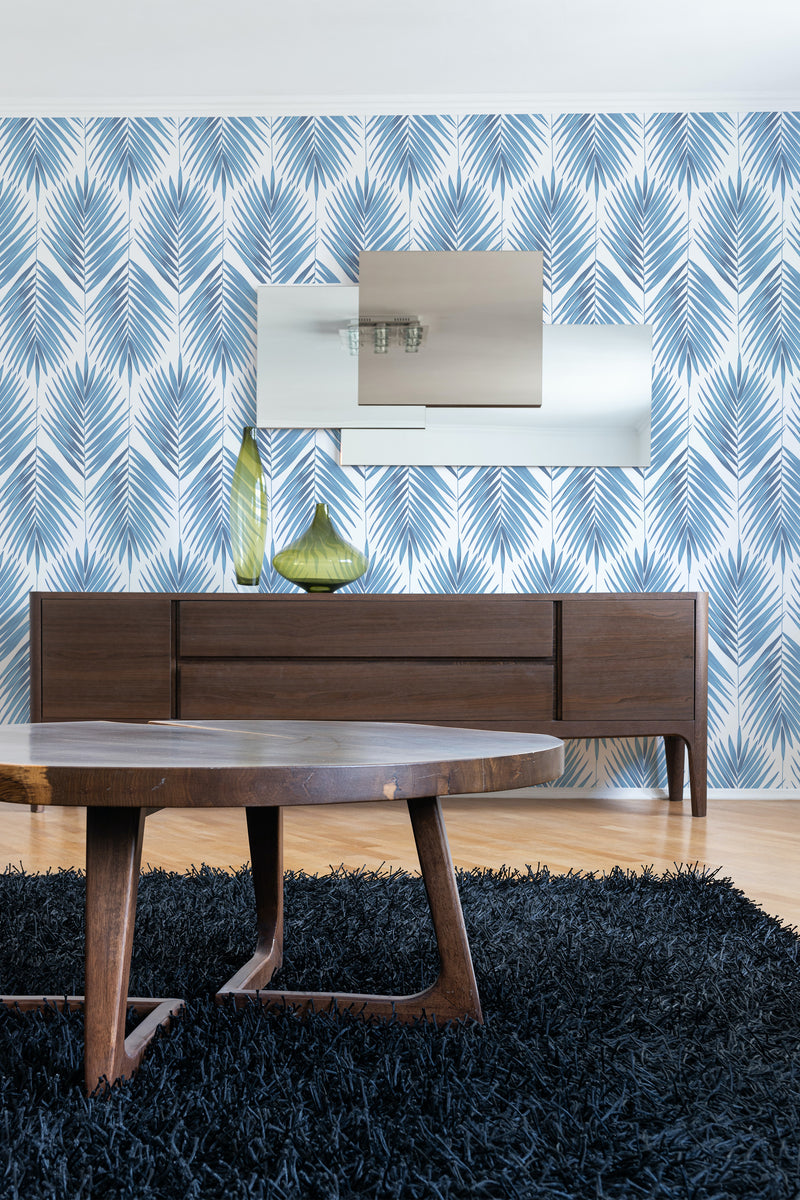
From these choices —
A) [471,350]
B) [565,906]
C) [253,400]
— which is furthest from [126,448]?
[565,906]

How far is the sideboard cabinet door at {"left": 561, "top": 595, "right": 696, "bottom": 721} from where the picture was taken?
3.09 metres

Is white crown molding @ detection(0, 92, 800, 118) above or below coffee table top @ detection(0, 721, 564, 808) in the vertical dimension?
above

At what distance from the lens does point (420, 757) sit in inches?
40.6

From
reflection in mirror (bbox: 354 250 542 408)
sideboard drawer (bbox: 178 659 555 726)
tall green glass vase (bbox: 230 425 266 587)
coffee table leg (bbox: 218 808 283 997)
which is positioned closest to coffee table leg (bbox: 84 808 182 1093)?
coffee table leg (bbox: 218 808 283 997)

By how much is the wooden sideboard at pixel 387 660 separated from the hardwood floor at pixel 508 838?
27 cm

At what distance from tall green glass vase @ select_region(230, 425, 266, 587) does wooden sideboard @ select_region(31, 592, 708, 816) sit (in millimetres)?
303

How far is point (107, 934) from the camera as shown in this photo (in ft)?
3.18

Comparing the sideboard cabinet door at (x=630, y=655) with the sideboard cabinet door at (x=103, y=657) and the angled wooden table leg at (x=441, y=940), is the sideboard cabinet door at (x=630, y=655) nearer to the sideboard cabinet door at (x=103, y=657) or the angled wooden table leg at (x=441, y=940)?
the sideboard cabinet door at (x=103, y=657)

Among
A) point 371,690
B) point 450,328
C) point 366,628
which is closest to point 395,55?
point 450,328

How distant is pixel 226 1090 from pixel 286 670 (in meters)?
2.12

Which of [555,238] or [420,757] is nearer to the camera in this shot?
[420,757]

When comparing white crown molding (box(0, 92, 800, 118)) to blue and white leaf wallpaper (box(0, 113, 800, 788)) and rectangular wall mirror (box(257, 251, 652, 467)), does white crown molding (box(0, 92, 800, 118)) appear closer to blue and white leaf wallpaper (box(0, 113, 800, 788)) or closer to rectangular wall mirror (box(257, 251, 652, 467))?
blue and white leaf wallpaper (box(0, 113, 800, 788))

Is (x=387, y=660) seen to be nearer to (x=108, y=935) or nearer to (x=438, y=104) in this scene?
(x=438, y=104)

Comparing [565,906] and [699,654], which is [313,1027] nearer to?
[565,906]
